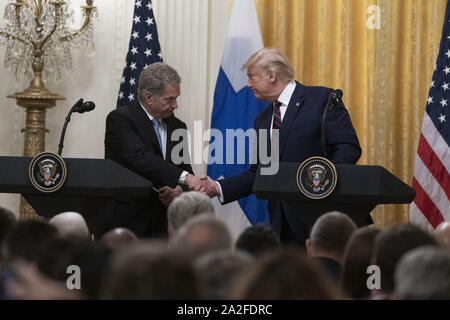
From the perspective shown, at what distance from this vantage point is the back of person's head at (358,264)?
2.67 meters

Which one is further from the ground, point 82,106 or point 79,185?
point 82,106

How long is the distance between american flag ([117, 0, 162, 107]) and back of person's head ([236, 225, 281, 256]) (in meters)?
4.23

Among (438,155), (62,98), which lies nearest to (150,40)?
(62,98)

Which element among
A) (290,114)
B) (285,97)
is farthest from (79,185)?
(285,97)

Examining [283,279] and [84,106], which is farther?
[84,106]

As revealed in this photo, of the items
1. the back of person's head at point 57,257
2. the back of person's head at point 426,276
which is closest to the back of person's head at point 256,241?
the back of person's head at point 57,257

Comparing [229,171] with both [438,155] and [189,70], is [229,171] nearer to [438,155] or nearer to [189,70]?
[189,70]

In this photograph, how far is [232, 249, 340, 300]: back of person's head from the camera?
5.61 ft

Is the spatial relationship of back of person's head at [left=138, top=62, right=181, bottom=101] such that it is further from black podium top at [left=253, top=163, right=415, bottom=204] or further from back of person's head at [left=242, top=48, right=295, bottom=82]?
black podium top at [left=253, top=163, right=415, bottom=204]

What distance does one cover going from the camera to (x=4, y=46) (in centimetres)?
693

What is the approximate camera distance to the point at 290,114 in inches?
206

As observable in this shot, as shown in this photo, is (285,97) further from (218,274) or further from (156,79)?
(218,274)

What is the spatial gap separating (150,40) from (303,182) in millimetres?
3202

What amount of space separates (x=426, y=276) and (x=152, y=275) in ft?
2.40
